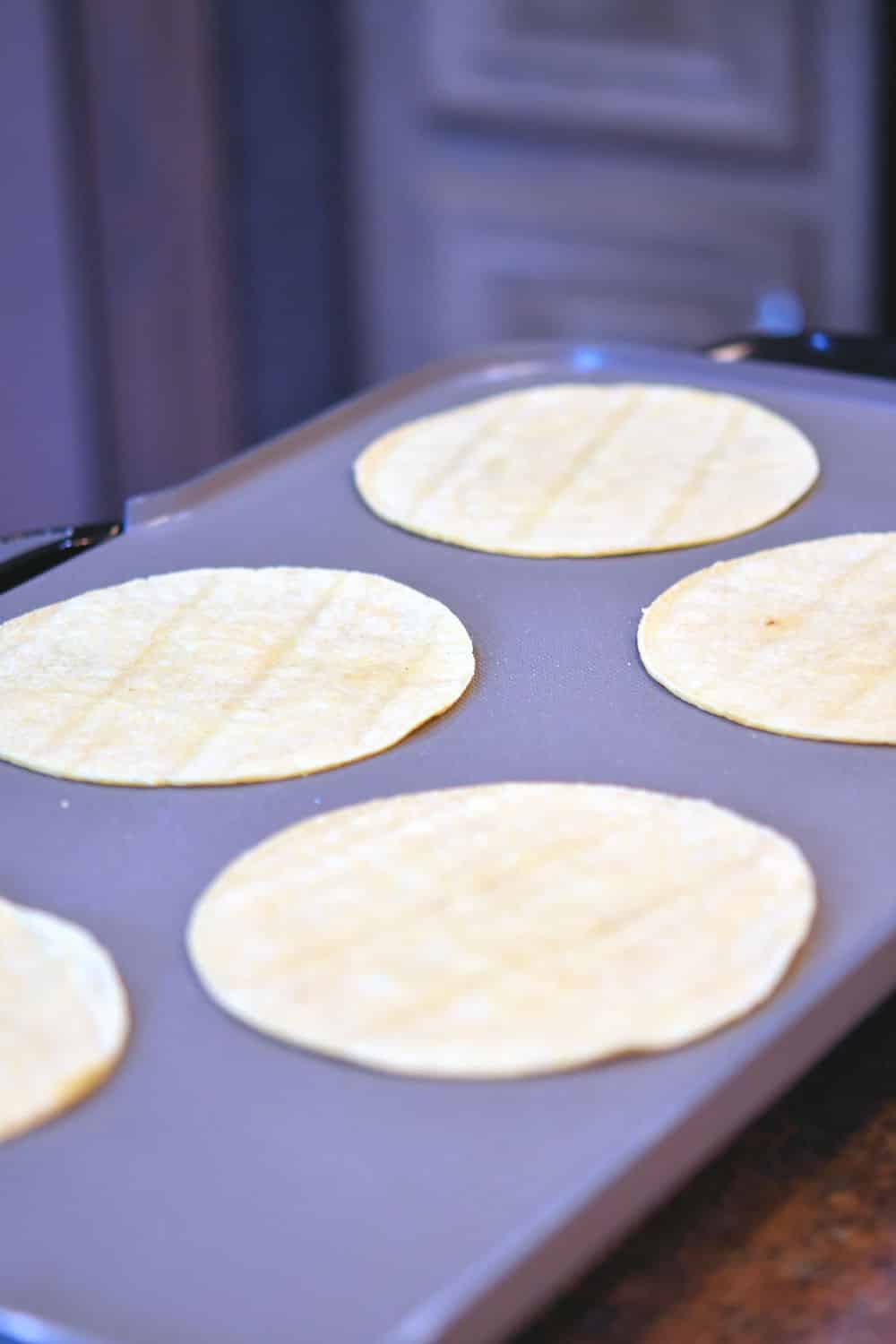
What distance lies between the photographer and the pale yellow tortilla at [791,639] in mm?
981

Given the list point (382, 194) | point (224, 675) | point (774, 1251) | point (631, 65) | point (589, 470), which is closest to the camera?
point (774, 1251)

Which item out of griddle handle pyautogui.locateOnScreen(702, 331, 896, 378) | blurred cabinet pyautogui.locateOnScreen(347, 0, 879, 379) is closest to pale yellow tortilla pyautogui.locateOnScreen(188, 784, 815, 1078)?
griddle handle pyautogui.locateOnScreen(702, 331, 896, 378)

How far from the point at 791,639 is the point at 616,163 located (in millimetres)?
1836

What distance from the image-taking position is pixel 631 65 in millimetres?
2635

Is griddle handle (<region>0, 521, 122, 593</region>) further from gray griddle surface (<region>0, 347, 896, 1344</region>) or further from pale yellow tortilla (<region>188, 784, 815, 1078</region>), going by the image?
pale yellow tortilla (<region>188, 784, 815, 1078</region>)

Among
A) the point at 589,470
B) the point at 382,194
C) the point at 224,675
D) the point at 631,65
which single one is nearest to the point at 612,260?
the point at 631,65

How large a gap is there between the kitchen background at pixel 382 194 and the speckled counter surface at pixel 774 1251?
2.16m

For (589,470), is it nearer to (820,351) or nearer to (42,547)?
(820,351)

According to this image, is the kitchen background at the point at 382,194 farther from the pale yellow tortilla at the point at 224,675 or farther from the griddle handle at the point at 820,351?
the pale yellow tortilla at the point at 224,675

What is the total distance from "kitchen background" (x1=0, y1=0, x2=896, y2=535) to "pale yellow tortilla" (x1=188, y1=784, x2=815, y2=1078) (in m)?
2.02

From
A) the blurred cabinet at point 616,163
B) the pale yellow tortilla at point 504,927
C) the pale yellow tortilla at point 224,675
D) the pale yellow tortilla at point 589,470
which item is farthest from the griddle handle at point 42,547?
the blurred cabinet at point 616,163

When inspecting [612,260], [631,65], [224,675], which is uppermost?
[631,65]

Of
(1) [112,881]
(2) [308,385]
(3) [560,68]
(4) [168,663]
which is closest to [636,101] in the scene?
(3) [560,68]

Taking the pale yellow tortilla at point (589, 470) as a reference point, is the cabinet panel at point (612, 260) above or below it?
below
